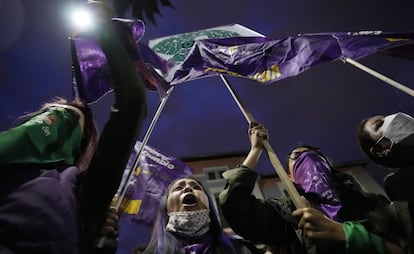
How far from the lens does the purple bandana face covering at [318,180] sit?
2.68m

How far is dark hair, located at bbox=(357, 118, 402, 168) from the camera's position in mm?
2878

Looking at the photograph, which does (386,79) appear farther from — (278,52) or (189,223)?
(189,223)

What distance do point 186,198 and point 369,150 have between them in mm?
2047

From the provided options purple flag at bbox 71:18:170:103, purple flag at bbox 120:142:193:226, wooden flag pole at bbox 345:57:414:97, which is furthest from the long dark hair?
purple flag at bbox 120:142:193:226

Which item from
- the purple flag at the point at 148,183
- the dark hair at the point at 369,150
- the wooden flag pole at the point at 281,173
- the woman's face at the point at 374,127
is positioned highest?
the woman's face at the point at 374,127

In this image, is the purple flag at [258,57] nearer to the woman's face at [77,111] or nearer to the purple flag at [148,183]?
the purple flag at [148,183]

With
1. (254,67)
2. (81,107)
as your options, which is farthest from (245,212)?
(254,67)

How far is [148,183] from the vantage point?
501 cm

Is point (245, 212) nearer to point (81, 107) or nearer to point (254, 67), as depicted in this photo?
point (81, 107)

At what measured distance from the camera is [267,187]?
20.3 metres

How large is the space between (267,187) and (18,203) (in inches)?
790

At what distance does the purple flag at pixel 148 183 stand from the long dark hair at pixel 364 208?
103 inches

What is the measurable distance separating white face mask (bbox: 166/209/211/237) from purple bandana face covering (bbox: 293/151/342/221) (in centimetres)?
108

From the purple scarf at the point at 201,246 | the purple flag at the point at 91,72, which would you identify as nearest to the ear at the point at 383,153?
the purple scarf at the point at 201,246
